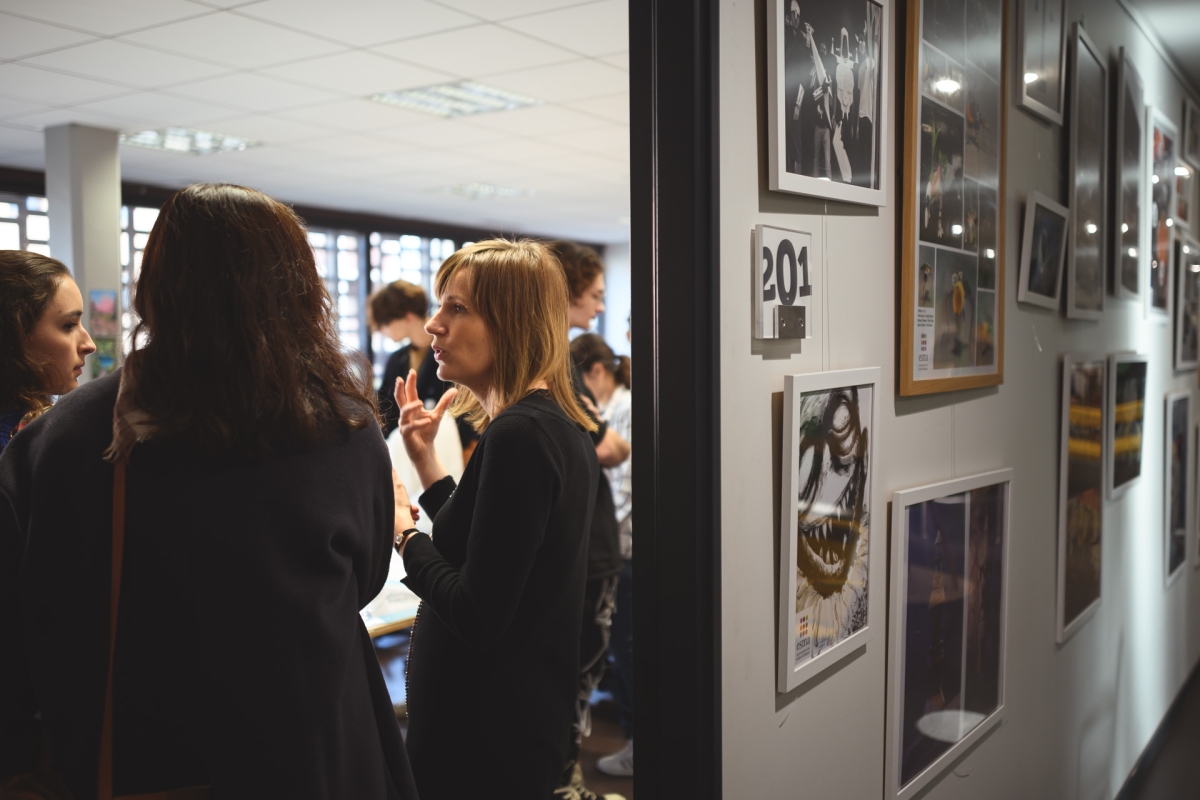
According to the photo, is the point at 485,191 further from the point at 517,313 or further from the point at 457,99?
the point at 517,313

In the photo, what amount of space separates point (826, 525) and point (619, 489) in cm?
205

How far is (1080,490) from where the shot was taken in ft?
9.00


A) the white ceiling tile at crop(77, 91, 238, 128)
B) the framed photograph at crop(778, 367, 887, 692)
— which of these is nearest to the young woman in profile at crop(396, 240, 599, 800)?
the framed photograph at crop(778, 367, 887, 692)

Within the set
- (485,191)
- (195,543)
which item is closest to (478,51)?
(195,543)

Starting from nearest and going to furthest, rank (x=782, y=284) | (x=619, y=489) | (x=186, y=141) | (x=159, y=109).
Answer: (x=782, y=284) < (x=619, y=489) < (x=159, y=109) < (x=186, y=141)

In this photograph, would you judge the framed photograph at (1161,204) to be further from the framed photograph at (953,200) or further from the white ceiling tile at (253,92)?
the white ceiling tile at (253,92)

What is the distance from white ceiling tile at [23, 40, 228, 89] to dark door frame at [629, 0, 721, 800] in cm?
401

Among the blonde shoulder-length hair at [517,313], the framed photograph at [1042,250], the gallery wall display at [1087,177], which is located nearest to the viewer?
the blonde shoulder-length hair at [517,313]

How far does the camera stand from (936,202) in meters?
1.82

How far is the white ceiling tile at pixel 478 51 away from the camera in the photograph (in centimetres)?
426

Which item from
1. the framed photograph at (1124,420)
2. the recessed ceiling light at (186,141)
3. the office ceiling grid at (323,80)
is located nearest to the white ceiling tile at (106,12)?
the office ceiling grid at (323,80)

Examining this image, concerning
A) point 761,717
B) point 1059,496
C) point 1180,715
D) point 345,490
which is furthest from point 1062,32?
point 1180,715

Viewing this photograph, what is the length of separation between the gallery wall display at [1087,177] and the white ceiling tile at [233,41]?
122 inches

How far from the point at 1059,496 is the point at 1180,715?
2.40m
